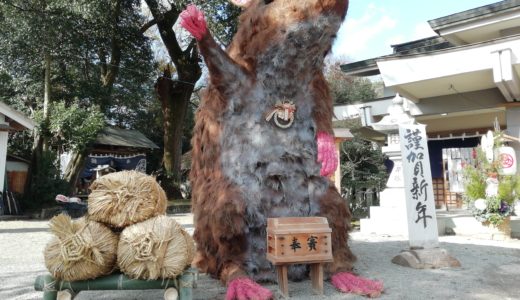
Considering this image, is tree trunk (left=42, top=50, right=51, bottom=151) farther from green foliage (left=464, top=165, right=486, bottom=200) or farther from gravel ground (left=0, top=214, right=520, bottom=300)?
green foliage (left=464, top=165, right=486, bottom=200)

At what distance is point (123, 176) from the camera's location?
3.27 m

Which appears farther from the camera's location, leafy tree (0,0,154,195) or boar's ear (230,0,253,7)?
leafy tree (0,0,154,195)

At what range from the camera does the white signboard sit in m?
5.38

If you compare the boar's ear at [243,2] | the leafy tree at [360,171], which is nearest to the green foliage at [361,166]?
the leafy tree at [360,171]

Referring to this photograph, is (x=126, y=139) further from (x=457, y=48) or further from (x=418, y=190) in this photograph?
(x=418, y=190)

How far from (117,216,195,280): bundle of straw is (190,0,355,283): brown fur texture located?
836 millimetres

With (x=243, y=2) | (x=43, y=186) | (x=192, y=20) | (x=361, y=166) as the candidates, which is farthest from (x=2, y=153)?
(x=192, y=20)

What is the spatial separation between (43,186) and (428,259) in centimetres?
1156

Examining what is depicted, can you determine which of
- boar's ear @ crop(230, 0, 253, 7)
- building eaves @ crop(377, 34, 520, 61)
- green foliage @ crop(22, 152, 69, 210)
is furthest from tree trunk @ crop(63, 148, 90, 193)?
boar's ear @ crop(230, 0, 253, 7)

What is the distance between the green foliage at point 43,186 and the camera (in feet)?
42.7

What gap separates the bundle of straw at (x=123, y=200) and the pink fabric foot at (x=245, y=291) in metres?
0.85

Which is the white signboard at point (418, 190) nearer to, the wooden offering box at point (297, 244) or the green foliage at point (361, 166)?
the wooden offering box at point (297, 244)

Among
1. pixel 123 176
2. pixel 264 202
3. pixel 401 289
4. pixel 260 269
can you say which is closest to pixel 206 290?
pixel 260 269

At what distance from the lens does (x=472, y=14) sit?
9797 mm
